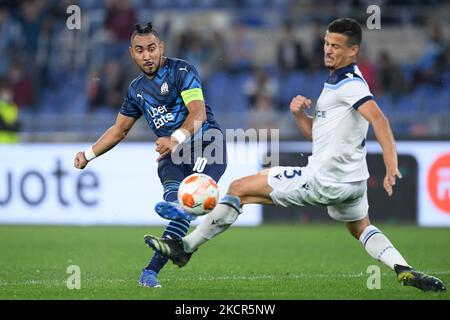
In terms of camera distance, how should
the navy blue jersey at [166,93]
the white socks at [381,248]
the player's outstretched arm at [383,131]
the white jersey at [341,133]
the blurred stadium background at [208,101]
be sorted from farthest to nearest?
the blurred stadium background at [208,101] < the navy blue jersey at [166,93] < the white socks at [381,248] < the white jersey at [341,133] < the player's outstretched arm at [383,131]

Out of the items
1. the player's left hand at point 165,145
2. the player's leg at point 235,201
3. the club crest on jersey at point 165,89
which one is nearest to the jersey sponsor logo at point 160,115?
the club crest on jersey at point 165,89

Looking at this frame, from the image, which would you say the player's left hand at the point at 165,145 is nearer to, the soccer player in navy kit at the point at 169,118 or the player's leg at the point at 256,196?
the soccer player in navy kit at the point at 169,118

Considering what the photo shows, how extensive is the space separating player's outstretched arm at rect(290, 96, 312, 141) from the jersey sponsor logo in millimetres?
1107

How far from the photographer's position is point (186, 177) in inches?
300

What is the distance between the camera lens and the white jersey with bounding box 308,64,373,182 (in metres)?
7.10

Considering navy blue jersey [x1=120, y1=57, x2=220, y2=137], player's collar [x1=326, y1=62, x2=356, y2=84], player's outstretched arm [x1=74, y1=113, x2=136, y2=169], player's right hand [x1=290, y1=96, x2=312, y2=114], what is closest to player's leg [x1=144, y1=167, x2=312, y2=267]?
player's right hand [x1=290, y1=96, x2=312, y2=114]

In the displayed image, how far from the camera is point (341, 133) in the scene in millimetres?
7102

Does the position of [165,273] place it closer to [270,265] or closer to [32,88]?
[270,265]

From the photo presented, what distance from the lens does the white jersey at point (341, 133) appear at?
7.10 meters

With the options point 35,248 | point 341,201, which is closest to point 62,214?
point 35,248

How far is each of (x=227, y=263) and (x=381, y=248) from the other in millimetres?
2866

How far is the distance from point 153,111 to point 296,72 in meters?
9.93

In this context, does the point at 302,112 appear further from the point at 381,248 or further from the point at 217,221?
the point at 381,248

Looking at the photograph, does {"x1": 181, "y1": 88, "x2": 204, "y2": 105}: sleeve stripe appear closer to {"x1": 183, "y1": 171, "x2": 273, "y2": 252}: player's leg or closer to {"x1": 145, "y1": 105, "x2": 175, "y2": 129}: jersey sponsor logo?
{"x1": 145, "y1": 105, "x2": 175, "y2": 129}: jersey sponsor logo
